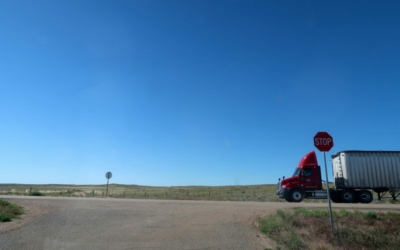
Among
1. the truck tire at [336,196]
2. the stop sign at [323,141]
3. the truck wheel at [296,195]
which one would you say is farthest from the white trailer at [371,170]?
the stop sign at [323,141]

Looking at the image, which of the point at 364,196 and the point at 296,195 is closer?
the point at 296,195

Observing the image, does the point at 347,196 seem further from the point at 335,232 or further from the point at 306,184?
the point at 335,232

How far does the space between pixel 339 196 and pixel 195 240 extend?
21486 millimetres

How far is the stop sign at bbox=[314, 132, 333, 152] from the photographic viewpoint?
10.4 meters

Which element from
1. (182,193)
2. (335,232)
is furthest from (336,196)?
(182,193)

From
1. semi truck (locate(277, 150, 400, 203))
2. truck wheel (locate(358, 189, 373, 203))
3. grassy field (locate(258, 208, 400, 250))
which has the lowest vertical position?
grassy field (locate(258, 208, 400, 250))

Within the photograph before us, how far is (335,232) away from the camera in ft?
33.8

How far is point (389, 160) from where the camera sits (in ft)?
87.5

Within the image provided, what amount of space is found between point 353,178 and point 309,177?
3744 mm

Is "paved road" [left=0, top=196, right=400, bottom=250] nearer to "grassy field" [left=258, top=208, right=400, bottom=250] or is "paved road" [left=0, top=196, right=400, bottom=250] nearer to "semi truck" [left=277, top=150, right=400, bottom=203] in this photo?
"grassy field" [left=258, top=208, right=400, bottom=250]

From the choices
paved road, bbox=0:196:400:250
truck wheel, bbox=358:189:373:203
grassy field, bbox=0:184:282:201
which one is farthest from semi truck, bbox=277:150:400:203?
paved road, bbox=0:196:400:250

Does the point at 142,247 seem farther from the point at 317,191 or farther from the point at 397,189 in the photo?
the point at 397,189

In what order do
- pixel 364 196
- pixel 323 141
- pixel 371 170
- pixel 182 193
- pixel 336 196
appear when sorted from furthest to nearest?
pixel 182 193
pixel 336 196
pixel 364 196
pixel 371 170
pixel 323 141

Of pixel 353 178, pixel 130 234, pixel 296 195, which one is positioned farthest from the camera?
pixel 353 178
